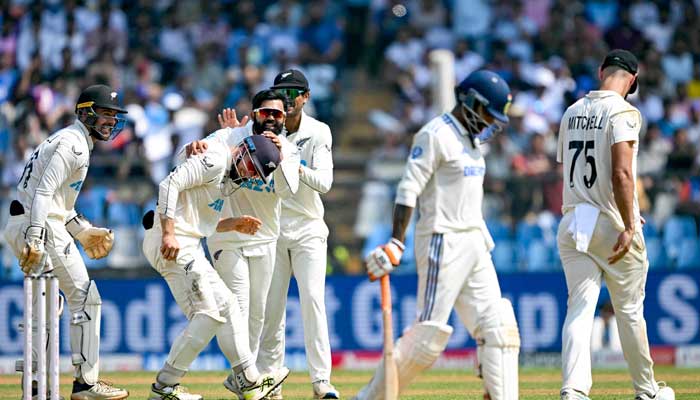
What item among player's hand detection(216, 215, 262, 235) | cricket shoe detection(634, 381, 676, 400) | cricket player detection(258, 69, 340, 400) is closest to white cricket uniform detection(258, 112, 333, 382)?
cricket player detection(258, 69, 340, 400)

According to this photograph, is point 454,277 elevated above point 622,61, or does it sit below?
below

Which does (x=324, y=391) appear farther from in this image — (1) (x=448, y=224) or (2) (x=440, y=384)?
(1) (x=448, y=224)

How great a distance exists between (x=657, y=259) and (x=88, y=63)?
934 centimetres

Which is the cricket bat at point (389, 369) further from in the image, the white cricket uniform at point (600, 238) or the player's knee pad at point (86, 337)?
the player's knee pad at point (86, 337)

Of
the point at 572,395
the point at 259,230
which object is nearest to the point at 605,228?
the point at 572,395

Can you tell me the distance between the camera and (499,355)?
727 centimetres

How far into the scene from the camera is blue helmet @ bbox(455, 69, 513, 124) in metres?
7.52

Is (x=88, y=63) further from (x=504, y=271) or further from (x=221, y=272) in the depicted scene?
(x=221, y=272)

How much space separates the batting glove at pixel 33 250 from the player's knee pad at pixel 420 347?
277 centimetres

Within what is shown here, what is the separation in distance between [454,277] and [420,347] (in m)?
0.49

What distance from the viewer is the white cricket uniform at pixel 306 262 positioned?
9508 mm

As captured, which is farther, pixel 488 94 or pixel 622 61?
pixel 622 61

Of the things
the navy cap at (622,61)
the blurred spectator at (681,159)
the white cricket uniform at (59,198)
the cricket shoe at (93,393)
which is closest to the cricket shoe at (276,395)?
the cricket shoe at (93,393)

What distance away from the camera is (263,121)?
902 centimetres
